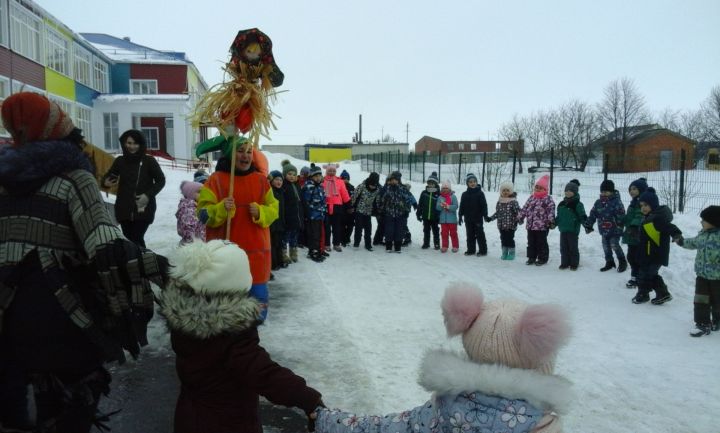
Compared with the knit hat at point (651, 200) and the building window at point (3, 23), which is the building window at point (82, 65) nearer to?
the building window at point (3, 23)

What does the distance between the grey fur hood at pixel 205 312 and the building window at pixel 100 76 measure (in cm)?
4008

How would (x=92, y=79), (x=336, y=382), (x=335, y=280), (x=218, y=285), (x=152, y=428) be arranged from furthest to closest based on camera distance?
(x=92, y=79) → (x=335, y=280) → (x=336, y=382) → (x=152, y=428) → (x=218, y=285)

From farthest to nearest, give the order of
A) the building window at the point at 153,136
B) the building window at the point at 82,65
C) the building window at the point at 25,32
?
the building window at the point at 153,136 → the building window at the point at 82,65 → the building window at the point at 25,32

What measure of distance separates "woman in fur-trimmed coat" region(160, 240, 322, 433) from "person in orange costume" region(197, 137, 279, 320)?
2313 millimetres

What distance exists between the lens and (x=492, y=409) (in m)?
2.06

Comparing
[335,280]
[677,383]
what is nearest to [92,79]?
[335,280]

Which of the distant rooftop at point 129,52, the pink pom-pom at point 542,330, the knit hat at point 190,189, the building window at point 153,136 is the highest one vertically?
the distant rooftop at point 129,52

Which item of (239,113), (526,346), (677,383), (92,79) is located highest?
(92,79)

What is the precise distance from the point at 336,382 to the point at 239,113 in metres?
2.35

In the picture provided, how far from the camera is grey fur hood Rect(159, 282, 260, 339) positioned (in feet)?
8.02

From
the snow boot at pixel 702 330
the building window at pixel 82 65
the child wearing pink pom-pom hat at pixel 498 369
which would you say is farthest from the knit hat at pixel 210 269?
the building window at pixel 82 65

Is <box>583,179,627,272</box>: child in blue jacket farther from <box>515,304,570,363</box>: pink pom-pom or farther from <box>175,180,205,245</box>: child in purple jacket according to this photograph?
<box>515,304,570,363</box>: pink pom-pom

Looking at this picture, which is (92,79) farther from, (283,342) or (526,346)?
(526,346)

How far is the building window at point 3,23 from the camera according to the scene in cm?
2353
